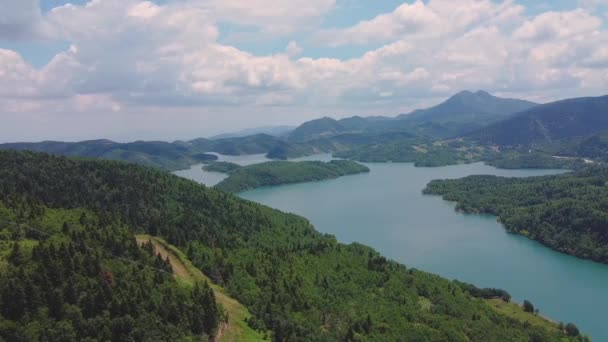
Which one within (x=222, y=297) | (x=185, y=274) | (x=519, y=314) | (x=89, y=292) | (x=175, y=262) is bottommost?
(x=519, y=314)

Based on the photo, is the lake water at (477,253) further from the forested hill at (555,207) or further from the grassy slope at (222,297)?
the grassy slope at (222,297)

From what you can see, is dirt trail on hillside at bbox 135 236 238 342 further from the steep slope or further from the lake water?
the lake water

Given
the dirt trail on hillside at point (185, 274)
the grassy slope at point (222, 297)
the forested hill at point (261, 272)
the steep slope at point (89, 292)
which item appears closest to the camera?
the steep slope at point (89, 292)

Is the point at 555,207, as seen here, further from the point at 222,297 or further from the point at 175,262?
the point at 175,262

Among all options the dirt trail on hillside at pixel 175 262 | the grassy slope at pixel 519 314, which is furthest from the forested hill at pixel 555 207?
the dirt trail on hillside at pixel 175 262

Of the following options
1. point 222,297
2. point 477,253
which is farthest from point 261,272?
point 477,253

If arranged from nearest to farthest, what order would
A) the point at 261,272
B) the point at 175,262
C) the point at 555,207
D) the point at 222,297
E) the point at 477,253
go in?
the point at 222,297
the point at 175,262
the point at 261,272
the point at 477,253
the point at 555,207

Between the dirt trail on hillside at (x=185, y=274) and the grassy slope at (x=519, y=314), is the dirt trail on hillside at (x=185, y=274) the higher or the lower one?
the higher one

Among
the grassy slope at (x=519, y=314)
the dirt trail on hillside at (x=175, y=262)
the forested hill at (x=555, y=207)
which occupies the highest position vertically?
the dirt trail on hillside at (x=175, y=262)
